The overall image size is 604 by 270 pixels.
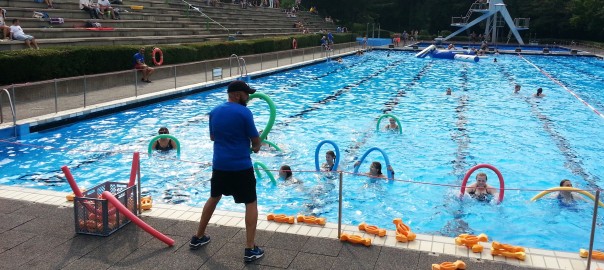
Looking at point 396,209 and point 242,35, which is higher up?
point 242,35

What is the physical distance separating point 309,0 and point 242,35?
3259 cm

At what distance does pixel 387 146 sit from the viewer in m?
13.2

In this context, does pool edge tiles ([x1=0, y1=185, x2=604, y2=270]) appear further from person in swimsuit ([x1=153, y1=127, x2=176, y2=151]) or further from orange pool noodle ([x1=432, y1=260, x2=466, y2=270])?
person in swimsuit ([x1=153, y1=127, x2=176, y2=151])

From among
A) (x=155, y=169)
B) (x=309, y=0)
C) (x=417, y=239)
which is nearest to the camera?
(x=417, y=239)

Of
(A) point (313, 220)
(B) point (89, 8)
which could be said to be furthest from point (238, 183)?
(B) point (89, 8)

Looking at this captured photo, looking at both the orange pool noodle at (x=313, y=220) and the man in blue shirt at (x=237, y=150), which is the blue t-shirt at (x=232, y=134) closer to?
the man in blue shirt at (x=237, y=150)

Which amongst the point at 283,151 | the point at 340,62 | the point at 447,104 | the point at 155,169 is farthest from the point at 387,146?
the point at 340,62

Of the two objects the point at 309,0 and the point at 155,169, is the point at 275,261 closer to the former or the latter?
the point at 155,169

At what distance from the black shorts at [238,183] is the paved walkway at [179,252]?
2.11 feet

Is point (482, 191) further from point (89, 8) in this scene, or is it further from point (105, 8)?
point (105, 8)

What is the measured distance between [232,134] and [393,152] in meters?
8.15

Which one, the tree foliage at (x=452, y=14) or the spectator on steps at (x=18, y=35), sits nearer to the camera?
the spectator on steps at (x=18, y=35)

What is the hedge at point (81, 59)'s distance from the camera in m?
15.9

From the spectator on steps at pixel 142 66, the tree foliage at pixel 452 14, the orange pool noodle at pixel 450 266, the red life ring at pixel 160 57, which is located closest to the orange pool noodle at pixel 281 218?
the orange pool noodle at pixel 450 266
